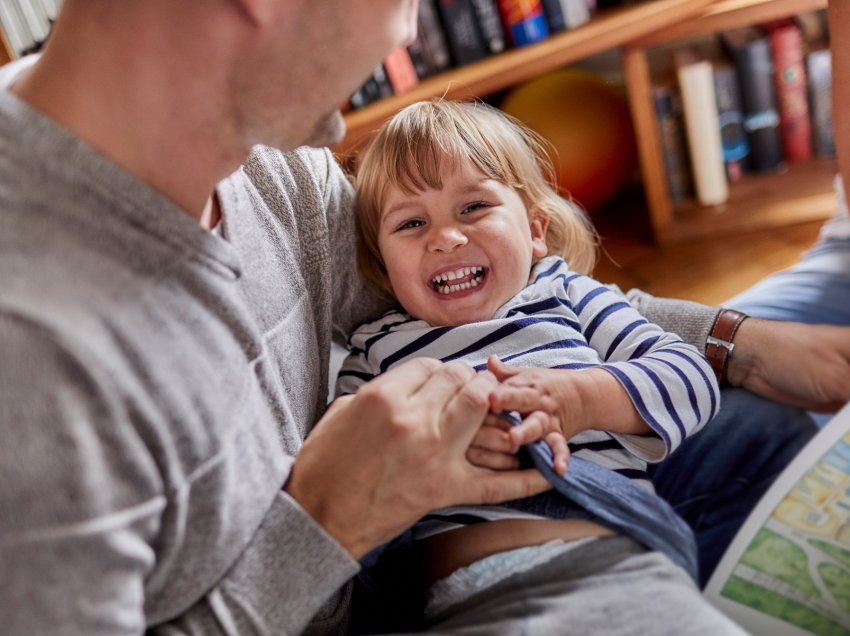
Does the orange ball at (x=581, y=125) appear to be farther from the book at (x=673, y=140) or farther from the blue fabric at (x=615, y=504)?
the blue fabric at (x=615, y=504)

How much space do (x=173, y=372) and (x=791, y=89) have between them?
212 centimetres

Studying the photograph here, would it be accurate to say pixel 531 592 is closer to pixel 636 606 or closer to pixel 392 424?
pixel 636 606

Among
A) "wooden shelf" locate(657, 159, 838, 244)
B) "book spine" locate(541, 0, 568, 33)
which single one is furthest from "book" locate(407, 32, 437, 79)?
"wooden shelf" locate(657, 159, 838, 244)

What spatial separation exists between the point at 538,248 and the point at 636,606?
1.84 feet

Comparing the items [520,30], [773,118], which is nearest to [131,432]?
[520,30]

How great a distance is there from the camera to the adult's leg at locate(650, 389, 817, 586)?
1.13 metres

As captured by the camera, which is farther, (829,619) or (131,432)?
(829,619)

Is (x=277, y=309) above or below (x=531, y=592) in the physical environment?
above

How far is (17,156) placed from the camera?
69 centimetres

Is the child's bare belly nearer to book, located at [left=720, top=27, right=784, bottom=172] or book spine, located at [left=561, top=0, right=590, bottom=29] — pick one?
book spine, located at [left=561, top=0, right=590, bottom=29]

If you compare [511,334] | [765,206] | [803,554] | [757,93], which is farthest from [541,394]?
[757,93]

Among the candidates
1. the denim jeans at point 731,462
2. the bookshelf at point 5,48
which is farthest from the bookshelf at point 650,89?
the denim jeans at point 731,462

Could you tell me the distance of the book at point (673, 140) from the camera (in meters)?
2.36

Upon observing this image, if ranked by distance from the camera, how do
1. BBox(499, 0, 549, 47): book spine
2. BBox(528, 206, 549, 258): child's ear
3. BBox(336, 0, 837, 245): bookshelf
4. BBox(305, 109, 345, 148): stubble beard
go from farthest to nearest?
BBox(499, 0, 549, 47): book spine
BBox(336, 0, 837, 245): bookshelf
BBox(528, 206, 549, 258): child's ear
BBox(305, 109, 345, 148): stubble beard
